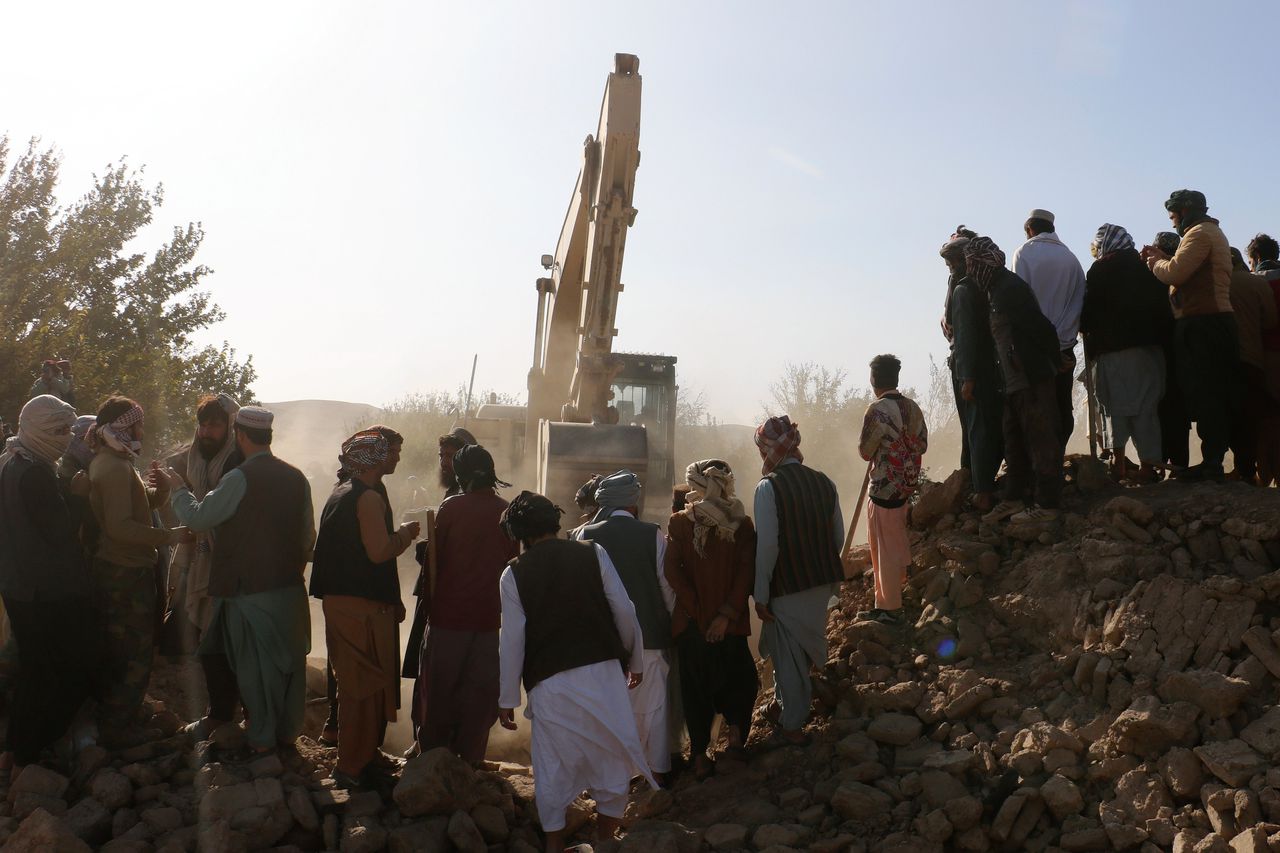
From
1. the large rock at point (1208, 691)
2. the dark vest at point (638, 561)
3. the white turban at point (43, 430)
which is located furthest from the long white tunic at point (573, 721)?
the large rock at point (1208, 691)

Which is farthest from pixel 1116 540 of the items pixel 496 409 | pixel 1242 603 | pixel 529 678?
pixel 496 409

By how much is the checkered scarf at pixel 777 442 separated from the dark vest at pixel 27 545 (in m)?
3.50

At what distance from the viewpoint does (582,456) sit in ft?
30.6

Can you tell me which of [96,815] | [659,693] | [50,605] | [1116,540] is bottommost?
[96,815]

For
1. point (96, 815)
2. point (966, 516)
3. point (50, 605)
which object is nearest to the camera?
point (96, 815)

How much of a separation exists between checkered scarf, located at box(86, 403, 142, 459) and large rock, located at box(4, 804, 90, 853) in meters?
1.71

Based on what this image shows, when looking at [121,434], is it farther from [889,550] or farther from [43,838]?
[889,550]

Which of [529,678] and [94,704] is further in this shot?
[94,704]

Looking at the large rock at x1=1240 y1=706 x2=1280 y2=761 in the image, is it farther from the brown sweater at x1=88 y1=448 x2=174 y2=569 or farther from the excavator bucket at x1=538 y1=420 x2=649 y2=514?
the excavator bucket at x1=538 y1=420 x2=649 y2=514

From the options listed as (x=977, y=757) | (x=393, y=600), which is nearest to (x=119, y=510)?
(x=393, y=600)

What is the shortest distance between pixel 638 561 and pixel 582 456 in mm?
4040

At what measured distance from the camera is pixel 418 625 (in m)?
5.62

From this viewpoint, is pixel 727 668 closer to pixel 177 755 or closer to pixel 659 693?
pixel 659 693

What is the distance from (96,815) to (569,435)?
18.2ft
